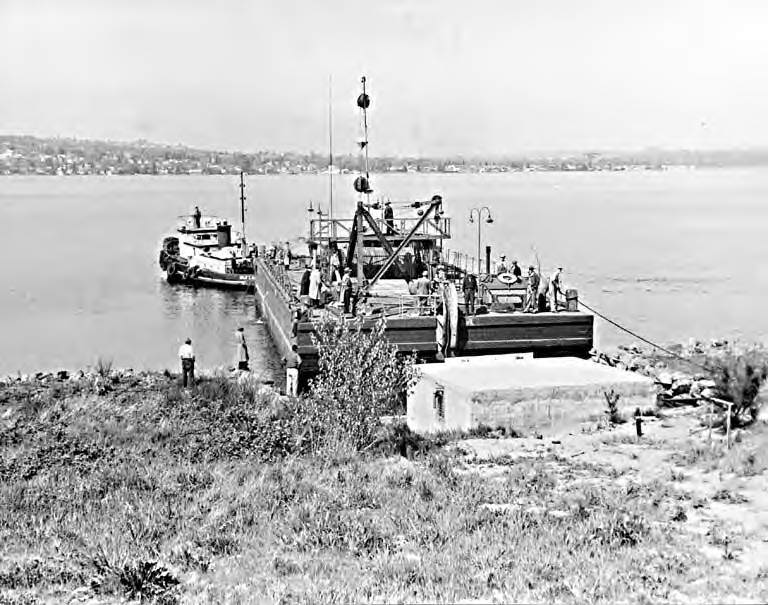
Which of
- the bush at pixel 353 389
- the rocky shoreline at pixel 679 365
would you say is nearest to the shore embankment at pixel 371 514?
the bush at pixel 353 389

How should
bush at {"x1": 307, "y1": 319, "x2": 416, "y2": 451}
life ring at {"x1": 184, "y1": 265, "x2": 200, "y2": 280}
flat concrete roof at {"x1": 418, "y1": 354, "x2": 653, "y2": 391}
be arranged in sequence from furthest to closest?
1. life ring at {"x1": 184, "y1": 265, "x2": 200, "y2": 280}
2. flat concrete roof at {"x1": 418, "y1": 354, "x2": 653, "y2": 391}
3. bush at {"x1": 307, "y1": 319, "x2": 416, "y2": 451}

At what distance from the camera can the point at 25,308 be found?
4900cm

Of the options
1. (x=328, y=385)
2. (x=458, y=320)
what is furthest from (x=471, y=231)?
(x=328, y=385)

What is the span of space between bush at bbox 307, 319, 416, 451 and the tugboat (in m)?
35.4

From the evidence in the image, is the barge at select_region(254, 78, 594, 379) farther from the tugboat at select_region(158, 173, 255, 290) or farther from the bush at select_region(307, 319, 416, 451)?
the tugboat at select_region(158, 173, 255, 290)

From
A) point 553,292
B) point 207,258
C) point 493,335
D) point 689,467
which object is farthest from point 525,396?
point 207,258

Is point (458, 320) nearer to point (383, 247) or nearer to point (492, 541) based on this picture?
point (383, 247)

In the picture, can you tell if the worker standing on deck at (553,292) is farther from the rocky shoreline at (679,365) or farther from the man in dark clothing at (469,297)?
the man in dark clothing at (469,297)

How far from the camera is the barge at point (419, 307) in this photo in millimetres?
23516

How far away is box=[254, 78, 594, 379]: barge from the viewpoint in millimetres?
23516

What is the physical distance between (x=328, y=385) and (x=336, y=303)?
38.0 ft

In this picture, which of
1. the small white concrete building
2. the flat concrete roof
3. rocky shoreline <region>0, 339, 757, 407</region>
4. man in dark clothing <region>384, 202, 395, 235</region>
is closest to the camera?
the small white concrete building

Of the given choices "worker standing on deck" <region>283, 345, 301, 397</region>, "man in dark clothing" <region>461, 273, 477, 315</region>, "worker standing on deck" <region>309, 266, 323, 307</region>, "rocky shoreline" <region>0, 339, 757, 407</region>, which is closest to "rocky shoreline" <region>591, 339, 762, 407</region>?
"rocky shoreline" <region>0, 339, 757, 407</region>

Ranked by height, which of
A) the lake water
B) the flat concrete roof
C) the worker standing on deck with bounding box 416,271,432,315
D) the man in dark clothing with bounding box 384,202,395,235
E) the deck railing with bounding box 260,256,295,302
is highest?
the man in dark clothing with bounding box 384,202,395,235
